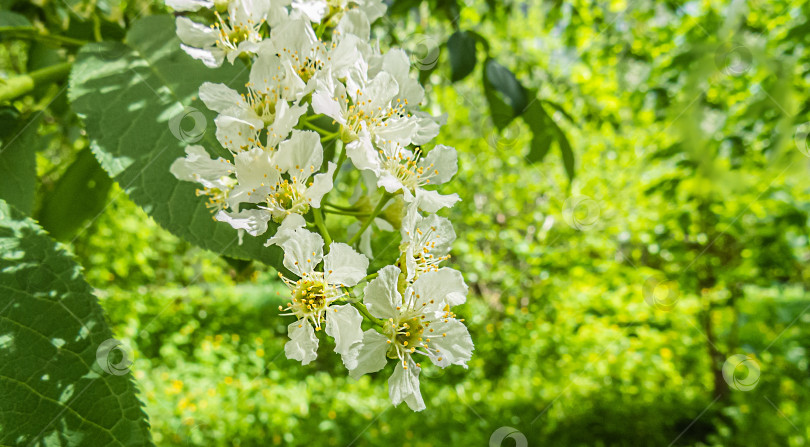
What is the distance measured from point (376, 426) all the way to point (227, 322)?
9.13 feet

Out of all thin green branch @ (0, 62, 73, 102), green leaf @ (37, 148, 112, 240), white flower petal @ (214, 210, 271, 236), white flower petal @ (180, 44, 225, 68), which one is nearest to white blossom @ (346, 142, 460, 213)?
white flower petal @ (214, 210, 271, 236)

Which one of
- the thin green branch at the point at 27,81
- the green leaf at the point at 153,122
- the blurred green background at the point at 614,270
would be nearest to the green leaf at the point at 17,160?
the thin green branch at the point at 27,81

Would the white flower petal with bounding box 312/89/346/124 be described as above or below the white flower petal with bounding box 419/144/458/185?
above

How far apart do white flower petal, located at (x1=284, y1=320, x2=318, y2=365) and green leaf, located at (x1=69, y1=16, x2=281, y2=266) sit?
0.07 meters

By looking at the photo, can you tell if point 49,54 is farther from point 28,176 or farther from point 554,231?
point 554,231

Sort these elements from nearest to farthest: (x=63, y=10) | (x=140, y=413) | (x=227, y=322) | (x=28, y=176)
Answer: (x=140, y=413) → (x=28, y=176) → (x=63, y=10) → (x=227, y=322)

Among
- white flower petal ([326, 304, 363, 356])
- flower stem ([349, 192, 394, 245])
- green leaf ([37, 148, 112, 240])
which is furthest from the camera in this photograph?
green leaf ([37, 148, 112, 240])

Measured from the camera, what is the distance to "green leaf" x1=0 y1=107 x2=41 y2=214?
757 millimetres

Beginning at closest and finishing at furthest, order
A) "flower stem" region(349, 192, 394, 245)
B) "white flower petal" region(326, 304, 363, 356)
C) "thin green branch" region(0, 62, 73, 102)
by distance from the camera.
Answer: "white flower petal" region(326, 304, 363, 356)
"flower stem" region(349, 192, 394, 245)
"thin green branch" region(0, 62, 73, 102)

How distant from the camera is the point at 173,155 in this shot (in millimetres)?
592

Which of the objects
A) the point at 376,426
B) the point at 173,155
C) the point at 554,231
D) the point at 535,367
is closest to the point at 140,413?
the point at 173,155

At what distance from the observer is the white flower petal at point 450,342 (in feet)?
1.77

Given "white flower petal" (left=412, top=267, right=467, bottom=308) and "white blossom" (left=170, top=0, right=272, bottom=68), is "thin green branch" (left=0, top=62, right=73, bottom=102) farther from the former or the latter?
"white flower petal" (left=412, top=267, right=467, bottom=308)

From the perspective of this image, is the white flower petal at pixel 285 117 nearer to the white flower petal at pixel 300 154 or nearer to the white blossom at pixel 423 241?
the white flower petal at pixel 300 154
